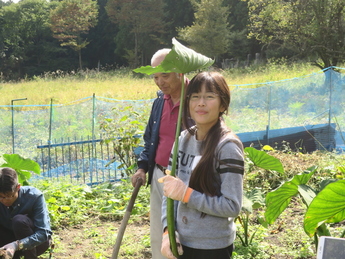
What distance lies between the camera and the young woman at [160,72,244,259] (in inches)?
62.1

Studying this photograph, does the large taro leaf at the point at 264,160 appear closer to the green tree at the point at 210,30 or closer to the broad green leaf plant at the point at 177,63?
the broad green leaf plant at the point at 177,63

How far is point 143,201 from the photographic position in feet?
15.8

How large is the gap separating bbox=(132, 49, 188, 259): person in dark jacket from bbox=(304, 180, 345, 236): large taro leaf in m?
1.00

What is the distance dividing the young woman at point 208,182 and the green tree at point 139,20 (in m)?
32.2

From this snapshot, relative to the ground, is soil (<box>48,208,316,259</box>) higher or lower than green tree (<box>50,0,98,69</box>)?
lower

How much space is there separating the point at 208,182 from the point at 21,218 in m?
1.62

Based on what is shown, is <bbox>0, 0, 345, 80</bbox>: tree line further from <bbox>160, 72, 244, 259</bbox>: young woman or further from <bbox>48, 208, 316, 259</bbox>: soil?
<bbox>160, 72, 244, 259</bbox>: young woman

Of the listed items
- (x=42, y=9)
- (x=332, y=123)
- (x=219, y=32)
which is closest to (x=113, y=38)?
(x=42, y=9)

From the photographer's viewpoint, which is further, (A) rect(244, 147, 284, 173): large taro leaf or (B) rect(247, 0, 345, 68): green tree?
(B) rect(247, 0, 345, 68): green tree

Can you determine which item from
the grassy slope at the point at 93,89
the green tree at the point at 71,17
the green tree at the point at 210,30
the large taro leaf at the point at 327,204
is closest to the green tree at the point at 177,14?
the green tree at the point at 71,17

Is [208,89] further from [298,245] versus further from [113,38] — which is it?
[113,38]

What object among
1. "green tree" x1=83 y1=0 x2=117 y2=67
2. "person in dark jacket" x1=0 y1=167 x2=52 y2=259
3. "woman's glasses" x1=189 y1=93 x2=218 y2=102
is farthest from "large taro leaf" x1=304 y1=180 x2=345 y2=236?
"green tree" x1=83 y1=0 x2=117 y2=67


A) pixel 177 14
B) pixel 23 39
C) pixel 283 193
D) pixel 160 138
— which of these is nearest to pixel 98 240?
pixel 160 138

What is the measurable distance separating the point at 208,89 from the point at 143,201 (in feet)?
10.9
